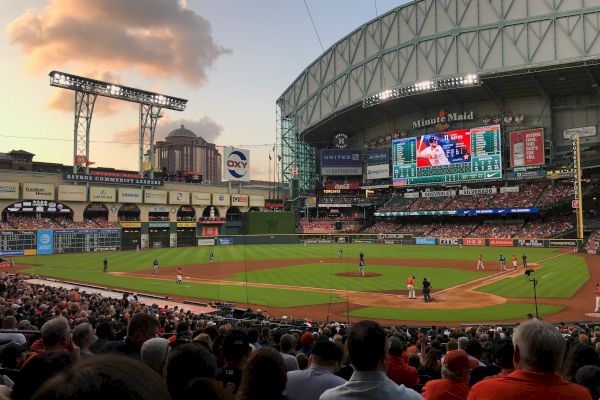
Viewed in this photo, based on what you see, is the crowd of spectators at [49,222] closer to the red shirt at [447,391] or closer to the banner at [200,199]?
the banner at [200,199]

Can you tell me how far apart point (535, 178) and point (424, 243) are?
21779mm

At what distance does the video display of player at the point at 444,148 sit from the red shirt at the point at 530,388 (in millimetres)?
82731

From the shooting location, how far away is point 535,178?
75438mm

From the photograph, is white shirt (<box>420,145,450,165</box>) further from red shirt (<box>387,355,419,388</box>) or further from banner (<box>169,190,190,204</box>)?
red shirt (<box>387,355,419,388</box>)

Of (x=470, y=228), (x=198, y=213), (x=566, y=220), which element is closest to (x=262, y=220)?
(x=198, y=213)

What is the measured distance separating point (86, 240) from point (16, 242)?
973 cm

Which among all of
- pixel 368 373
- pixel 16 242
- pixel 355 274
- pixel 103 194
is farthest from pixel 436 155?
pixel 368 373

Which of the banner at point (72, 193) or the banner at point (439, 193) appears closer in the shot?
the banner at point (72, 193)

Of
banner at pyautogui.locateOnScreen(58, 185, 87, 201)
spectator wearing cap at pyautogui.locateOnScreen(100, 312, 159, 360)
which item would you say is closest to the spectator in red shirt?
spectator wearing cap at pyautogui.locateOnScreen(100, 312, 159, 360)

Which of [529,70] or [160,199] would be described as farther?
[160,199]

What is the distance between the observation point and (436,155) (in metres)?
83.8

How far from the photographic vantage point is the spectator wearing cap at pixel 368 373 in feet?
10.6

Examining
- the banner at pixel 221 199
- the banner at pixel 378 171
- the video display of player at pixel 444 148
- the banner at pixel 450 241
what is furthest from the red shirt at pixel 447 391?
the banner at pixel 378 171

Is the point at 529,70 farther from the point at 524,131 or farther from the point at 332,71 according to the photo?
the point at 332,71
